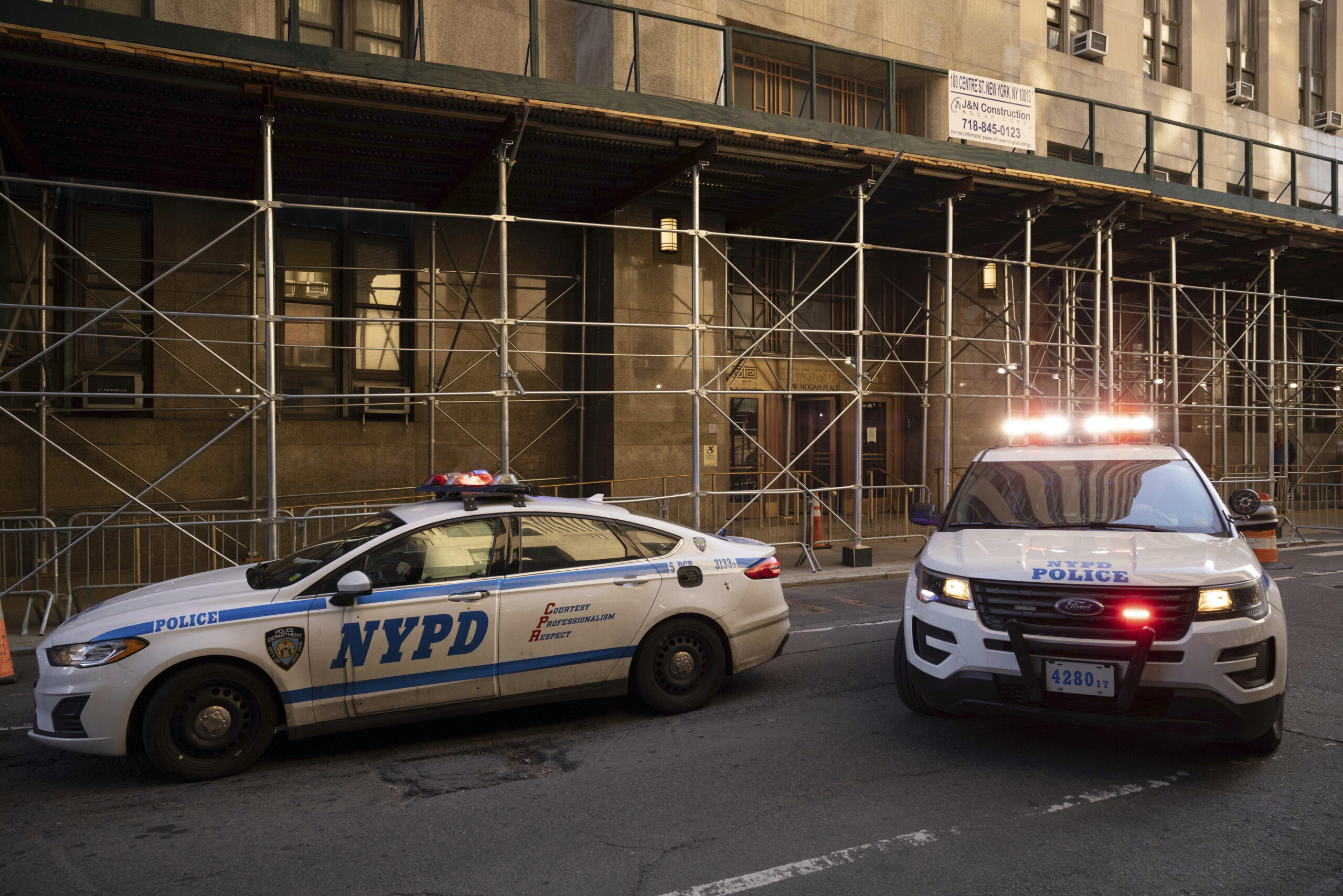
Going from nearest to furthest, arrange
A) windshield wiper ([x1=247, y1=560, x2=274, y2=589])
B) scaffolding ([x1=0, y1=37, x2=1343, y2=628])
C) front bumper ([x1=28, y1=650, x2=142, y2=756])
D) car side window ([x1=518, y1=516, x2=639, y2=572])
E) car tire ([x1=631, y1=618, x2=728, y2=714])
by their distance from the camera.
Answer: front bumper ([x1=28, y1=650, x2=142, y2=756]) < windshield wiper ([x1=247, y1=560, x2=274, y2=589]) < car side window ([x1=518, y1=516, x2=639, y2=572]) < car tire ([x1=631, y1=618, x2=728, y2=714]) < scaffolding ([x1=0, y1=37, x2=1343, y2=628])

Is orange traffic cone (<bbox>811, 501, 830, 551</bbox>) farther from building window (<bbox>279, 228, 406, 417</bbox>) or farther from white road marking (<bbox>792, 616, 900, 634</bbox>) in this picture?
building window (<bbox>279, 228, 406, 417</bbox>)

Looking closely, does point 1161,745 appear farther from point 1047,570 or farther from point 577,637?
point 577,637

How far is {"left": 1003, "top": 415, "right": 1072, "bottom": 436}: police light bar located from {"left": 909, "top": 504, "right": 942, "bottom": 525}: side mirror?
1.06m

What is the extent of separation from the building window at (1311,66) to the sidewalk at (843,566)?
22.5 meters

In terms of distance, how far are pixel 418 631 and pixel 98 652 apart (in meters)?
1.63

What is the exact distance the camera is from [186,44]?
833cm

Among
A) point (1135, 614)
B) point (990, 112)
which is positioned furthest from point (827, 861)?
point (990, 112)

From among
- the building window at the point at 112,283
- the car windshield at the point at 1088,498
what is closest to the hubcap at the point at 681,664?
the car windshield at the point at 1088,498

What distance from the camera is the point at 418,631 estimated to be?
16.8ft

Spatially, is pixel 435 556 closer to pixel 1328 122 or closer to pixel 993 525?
pixel 993 525

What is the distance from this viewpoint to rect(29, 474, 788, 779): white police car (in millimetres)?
4625

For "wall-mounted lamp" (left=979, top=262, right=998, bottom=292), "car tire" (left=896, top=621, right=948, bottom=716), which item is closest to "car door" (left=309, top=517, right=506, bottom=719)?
"car tire" (left=896, top=621, right=948, bottom=716)

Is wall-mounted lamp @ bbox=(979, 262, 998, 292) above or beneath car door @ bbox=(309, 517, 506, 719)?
above

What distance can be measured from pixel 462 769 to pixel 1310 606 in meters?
9.45
